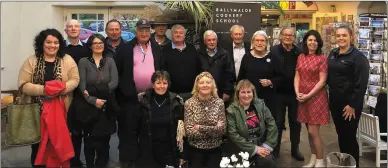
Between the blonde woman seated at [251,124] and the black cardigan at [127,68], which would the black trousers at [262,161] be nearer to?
the blonde woman seated at [251,124]

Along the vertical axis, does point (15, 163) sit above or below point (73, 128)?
below

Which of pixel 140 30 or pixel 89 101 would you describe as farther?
pixel 140 30

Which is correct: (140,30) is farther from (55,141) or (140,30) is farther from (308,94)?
(308,94)

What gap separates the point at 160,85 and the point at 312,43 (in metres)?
1.59

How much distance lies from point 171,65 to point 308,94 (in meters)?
1.47

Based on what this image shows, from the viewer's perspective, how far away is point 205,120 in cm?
366

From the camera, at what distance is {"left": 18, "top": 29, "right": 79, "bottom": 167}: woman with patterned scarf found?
11.9 feet

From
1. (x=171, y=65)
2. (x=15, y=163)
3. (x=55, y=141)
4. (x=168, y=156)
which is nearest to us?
(x=55, y=141)

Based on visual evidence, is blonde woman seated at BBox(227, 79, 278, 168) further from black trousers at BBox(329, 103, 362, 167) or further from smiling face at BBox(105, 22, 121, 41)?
smiling face at BBox(105, 22, 121, 41)

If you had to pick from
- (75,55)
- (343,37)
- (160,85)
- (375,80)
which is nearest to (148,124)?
(160,85)

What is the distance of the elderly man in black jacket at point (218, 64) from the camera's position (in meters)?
4.23

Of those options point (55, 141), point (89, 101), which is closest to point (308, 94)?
point (89, 101)

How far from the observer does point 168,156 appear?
3.91m

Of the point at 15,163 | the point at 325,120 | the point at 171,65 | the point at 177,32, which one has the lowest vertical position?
the point at 15,163
